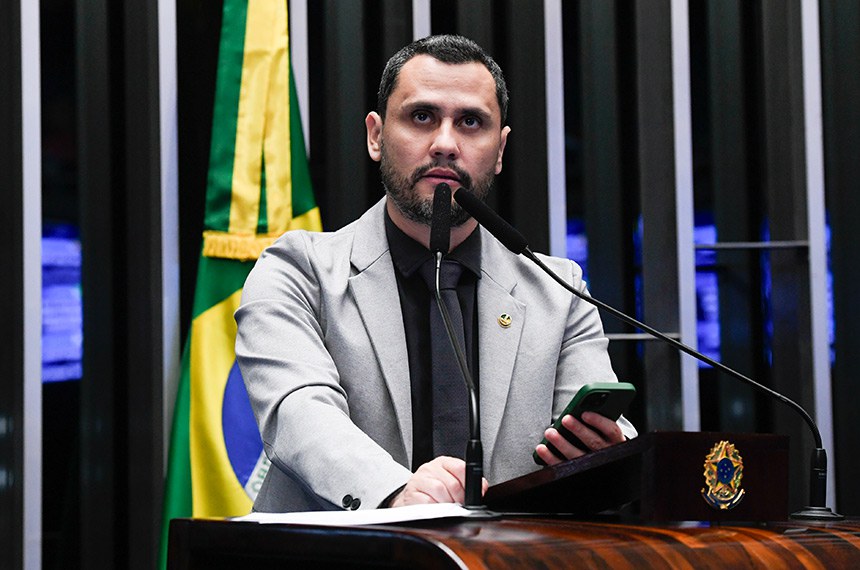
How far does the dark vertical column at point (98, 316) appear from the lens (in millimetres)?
2852

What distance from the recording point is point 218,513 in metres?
2.70

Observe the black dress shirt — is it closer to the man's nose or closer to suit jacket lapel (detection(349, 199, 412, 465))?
suit jacket lapel (detection(349, 199, 412, 465))

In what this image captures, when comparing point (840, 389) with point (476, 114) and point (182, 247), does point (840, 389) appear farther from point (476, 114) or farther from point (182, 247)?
point (182, 247)

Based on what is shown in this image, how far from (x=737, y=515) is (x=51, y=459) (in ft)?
6.96

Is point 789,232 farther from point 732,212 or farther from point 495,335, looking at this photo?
point 495,335

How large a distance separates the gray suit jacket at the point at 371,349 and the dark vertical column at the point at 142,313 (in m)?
1.00

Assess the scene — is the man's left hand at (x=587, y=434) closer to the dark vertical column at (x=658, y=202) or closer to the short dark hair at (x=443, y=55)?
the short dark hair at (x=443, y=55)

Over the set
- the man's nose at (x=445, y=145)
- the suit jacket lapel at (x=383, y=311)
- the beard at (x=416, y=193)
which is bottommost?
the suit jacket lapel at (x=383, y=311)

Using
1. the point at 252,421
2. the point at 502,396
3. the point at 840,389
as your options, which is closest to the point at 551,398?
the point at 502,396

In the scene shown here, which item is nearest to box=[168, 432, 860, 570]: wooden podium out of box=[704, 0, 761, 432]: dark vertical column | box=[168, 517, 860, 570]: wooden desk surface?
box=[168, 517, 860, 570]: wooden desk surface

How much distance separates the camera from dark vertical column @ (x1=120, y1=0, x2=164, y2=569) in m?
2.86

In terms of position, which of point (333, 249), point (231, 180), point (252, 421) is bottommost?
point (252, 421)
